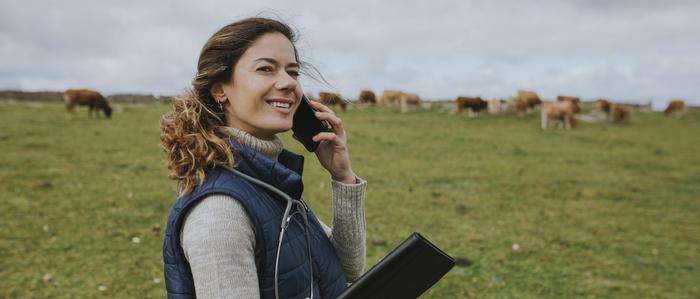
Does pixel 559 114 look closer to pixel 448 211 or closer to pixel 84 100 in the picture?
pixel 448 211

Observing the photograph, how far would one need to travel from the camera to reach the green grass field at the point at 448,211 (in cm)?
600

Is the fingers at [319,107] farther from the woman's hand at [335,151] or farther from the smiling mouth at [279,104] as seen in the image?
the smiling mouth at [279,104]

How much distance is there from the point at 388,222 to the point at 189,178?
21.9 feet

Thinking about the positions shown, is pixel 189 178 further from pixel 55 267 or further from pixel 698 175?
pixel 698 175

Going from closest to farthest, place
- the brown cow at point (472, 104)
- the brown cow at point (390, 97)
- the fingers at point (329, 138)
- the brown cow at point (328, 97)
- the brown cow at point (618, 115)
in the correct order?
the fingers at point (329, 138), the brown cow at point (328, 97), the brown cow at point (618, 115), the brown cow at point (472, 104), the brown cow at point (390, 97)

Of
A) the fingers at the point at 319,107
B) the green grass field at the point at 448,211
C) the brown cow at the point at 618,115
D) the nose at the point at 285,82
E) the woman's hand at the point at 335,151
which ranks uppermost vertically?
the nose at the point at 285,82

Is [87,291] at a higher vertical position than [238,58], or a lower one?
lower

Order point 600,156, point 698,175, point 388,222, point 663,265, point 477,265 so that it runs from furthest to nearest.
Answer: point 600,156
point 698,175
point 388,222
point 663,265
point 477,265

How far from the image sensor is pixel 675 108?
30.0 meters

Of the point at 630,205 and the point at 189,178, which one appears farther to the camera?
the point at 630,205

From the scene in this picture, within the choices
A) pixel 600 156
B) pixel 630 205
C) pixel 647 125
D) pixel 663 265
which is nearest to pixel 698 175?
pixel 600 156

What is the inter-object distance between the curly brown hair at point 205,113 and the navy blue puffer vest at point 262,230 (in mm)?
48

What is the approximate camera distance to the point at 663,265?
275 inches

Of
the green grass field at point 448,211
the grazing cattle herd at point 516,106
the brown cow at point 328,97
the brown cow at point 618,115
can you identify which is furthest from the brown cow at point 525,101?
the brown cow at point 328,97
